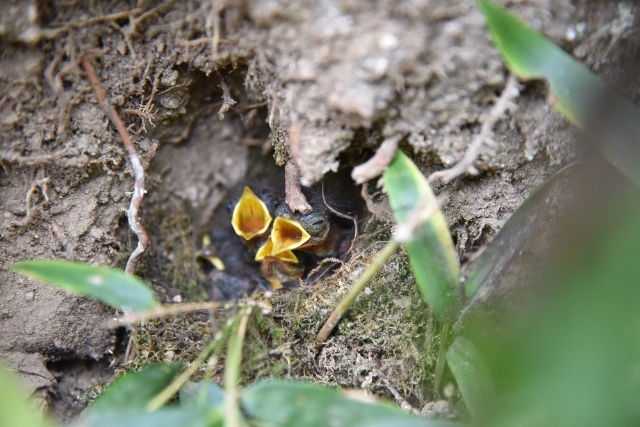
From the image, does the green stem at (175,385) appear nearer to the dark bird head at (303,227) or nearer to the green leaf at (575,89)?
the dark bird head at (303,227)

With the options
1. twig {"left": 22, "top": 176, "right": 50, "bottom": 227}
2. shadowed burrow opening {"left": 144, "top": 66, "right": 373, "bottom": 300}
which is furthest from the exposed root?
shadowed burrow opening {"left": 144, "top": 66, "right": 373, "bottom": 300}

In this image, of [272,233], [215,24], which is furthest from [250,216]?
[215,24]

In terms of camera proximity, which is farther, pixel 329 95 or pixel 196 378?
pixel 196 378

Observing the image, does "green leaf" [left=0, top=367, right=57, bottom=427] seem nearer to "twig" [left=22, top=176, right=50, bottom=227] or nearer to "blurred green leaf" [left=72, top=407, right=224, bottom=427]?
"blurred green leaf" [left=72, top=407, right=224, bottom=427]

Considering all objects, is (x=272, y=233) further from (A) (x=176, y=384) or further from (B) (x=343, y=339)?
(A) (x=176, y=384)

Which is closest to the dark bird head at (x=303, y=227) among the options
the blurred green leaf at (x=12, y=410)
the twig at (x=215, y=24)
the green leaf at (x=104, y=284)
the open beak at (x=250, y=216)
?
the open beak at (x=250, y=216)

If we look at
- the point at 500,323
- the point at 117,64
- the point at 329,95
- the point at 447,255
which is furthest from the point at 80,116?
the point at 500,323

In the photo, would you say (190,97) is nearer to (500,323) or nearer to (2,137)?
(2,137)
